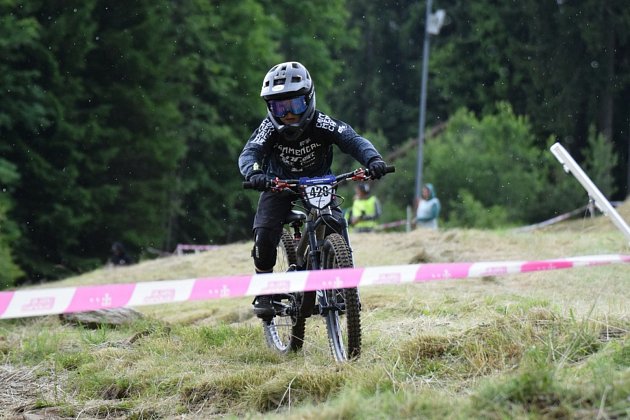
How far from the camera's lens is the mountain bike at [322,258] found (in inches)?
267

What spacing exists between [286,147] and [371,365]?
1.99 meters

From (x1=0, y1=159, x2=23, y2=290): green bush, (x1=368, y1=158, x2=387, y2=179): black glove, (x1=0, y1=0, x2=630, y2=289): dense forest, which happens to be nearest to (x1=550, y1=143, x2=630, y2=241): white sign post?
(x1=368, y1=158, x2=387, y2=179): black glove

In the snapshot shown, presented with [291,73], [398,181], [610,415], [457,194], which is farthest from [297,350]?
[398,181]

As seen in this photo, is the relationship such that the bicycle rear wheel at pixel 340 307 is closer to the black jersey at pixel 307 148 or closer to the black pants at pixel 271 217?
the black pants at pixel 271 217

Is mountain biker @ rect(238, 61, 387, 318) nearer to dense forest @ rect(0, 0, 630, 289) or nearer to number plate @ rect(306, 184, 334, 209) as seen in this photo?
number plate @ rect(306, 184, 334, 209)

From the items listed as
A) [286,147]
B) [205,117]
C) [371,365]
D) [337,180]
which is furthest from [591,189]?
[205,117]

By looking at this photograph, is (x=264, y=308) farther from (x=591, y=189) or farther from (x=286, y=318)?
(x=591, y=189)

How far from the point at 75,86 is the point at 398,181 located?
16870 millimetres

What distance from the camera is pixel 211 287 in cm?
568

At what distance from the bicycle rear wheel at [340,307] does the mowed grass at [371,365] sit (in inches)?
6.1

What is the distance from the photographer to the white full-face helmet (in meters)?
7.34

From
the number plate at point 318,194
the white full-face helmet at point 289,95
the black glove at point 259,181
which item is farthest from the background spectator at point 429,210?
the black glove at point 259,181

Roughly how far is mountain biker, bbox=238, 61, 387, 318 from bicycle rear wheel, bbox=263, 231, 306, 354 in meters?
0.10

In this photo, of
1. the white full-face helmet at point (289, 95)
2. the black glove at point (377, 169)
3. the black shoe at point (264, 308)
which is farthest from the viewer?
the black shoe at point (264, 308)
